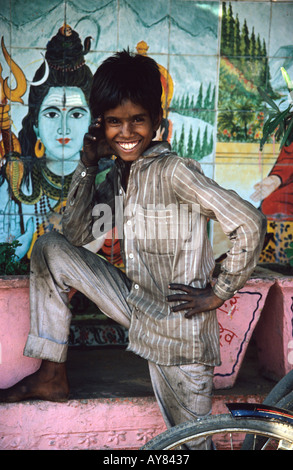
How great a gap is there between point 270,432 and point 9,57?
3.08m

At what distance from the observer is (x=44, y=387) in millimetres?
2611

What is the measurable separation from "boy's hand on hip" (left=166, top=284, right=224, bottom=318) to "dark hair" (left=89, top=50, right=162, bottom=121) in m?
0.74

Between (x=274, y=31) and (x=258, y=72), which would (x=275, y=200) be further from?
(x=274, y=31)

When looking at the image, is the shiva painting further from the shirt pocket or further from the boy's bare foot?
the shirt pocket

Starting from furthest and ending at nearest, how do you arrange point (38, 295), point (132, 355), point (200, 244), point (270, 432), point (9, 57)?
1. point (9, 57)
2. point (132, 355)
3. point (38, 295)
4. point (200, 244)
5. point (270, 432)

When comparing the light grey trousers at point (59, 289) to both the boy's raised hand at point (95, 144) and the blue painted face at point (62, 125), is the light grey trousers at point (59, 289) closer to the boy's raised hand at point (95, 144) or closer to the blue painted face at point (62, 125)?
the boy's raised hand at point (95, 144)

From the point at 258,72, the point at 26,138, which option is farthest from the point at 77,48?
the point at 258,72

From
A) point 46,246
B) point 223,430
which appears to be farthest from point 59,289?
point 223,430

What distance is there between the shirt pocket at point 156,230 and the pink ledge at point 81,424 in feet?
2.56

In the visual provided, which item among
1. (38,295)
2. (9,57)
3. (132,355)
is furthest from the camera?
(9,57)

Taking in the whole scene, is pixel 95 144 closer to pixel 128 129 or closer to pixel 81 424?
pixel 128 129

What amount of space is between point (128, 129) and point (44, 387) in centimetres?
121

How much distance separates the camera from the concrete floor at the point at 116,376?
282cm

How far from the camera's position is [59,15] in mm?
3809
